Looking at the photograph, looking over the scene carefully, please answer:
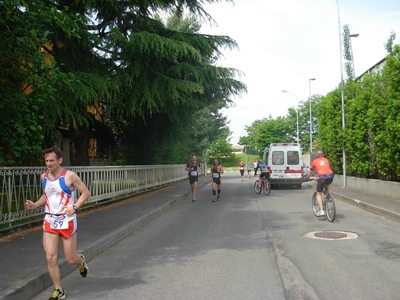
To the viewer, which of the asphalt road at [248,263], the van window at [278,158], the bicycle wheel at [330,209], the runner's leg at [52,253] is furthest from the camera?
the van window at [278,158]

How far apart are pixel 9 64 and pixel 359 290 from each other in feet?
22.7

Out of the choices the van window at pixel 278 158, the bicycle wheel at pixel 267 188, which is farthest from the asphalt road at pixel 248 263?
the van window at pixel 278 158

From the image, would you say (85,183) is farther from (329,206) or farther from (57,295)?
(57,295)

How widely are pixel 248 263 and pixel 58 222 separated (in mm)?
3058

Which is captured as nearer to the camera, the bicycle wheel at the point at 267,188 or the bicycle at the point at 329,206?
the bicycle at the point at 329,206

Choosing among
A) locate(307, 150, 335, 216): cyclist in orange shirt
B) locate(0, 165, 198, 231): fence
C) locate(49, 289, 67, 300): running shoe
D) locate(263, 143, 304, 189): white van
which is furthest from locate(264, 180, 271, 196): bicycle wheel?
locate(49, 289, 67, 300): running shoe

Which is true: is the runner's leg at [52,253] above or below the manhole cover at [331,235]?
above

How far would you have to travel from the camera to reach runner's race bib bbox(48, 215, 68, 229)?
479 centimetres

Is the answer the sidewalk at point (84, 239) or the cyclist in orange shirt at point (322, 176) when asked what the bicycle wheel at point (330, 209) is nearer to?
the cyclist in orange shirt at point (322, 176)

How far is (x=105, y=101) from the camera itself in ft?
53.6

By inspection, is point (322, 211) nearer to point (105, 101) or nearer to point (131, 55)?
point (131, 55)

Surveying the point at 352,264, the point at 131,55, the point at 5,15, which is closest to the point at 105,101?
the point at 131,55

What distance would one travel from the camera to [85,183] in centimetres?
1255

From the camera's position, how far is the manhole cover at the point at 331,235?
8.46 m
